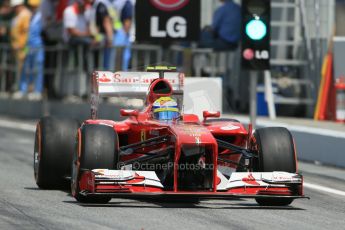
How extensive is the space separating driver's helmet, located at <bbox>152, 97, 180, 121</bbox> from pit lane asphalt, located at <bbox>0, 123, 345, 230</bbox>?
3.31 feet

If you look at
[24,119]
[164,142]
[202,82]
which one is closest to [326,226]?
[164,142]

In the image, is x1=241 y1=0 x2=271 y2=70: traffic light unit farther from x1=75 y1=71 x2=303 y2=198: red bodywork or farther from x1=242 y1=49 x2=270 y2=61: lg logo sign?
x1=75 y1=71 x2=303 y2=198: red bodywork

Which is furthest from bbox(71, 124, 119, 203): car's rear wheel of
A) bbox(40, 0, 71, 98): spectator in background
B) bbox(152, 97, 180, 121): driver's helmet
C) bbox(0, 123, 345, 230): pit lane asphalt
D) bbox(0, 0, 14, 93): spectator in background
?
bbox(0, 0, 14, 93): spectator in background

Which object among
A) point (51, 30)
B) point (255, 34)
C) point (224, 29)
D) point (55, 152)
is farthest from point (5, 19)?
point (55, 152)

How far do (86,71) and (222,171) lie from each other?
15.6 m

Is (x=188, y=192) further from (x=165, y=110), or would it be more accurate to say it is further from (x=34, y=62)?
(x=34, y=62)

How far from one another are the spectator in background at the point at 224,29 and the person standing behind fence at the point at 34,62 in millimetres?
6208

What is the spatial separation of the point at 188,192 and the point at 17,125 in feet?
55.4

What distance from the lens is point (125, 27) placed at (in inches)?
1050

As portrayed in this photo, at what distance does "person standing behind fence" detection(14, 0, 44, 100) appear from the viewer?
3095cm

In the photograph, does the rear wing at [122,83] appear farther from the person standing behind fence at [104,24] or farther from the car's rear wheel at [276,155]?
the person standing behind fence at [104,24]

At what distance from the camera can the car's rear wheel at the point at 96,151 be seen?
12.5 meters

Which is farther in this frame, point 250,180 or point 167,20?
point 167,20

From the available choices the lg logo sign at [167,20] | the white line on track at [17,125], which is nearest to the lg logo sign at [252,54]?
the lg logo sign at [167,20]
